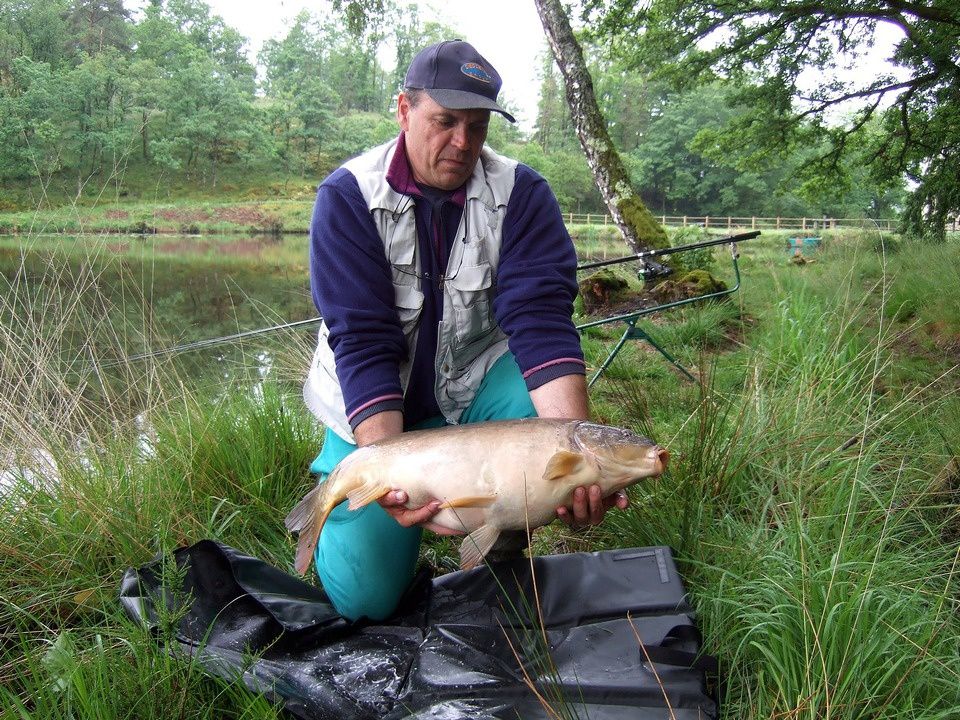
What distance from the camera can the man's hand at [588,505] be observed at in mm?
1588

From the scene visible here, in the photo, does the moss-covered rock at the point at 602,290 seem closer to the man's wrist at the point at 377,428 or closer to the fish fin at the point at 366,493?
the man's wrist at the point at 377,428

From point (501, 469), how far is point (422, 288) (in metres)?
0.76

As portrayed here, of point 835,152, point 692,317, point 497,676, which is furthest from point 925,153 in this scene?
point 497,676

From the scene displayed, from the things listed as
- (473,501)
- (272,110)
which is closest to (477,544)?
(473,501)

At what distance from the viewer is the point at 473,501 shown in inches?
63.1

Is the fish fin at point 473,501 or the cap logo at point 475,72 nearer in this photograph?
the fish fin at point 473,501

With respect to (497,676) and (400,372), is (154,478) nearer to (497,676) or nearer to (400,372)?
(400,372)

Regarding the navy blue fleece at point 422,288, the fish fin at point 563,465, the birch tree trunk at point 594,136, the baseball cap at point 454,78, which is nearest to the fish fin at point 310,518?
the navy blue fleece at point 422,288

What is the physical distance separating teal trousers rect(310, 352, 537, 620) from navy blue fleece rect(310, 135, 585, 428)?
0.39ft

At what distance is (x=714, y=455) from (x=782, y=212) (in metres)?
46.9

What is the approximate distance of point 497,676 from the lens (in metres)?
1.61

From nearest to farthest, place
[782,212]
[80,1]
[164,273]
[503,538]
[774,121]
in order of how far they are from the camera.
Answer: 1. [503,538]
2. [774,121]
3. [164,273]
4. [80,1]
5. [782,212]

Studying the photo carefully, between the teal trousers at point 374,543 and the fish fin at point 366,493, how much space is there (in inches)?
8.9

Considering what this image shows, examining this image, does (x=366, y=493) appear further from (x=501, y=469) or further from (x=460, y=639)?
(x=460, y=639)
